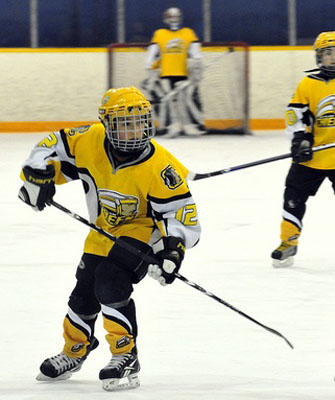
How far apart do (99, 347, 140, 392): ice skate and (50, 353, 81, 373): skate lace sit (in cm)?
16

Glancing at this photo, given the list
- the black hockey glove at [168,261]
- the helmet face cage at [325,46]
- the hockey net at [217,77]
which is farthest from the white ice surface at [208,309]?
the hockey net at [217,77]

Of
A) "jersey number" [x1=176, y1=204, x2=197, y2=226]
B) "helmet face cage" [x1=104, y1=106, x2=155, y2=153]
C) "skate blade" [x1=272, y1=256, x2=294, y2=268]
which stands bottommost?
"skate blade" [x1=272, y1=256, x2=294, y2=268]

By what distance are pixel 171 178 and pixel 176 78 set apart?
6748 millimetres

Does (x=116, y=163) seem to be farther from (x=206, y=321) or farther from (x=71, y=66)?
(x=71, y=66)

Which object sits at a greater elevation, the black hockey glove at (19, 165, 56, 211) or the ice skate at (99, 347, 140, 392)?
the black hockey glove at (19, 165, 56, 211)

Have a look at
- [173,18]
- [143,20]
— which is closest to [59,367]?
[173,18]

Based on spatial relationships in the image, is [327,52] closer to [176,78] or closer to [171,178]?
[171,178]

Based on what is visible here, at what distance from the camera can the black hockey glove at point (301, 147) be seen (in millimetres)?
4594

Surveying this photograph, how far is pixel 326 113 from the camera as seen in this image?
15.6 feet

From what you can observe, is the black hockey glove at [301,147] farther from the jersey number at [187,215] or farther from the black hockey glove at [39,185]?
the black hockey glove at [39,185]

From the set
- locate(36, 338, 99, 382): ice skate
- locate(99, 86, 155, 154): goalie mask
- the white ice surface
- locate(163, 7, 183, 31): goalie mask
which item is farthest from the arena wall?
locate(99, 86, 155, 154): goalie mask

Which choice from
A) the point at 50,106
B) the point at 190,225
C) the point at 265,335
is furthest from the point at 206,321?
the point at 50,106

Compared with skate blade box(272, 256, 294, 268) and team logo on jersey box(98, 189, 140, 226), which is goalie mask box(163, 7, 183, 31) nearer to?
skate blade box(272, 256, 294, 268)

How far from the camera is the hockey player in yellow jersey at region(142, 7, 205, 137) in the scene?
376 inches
